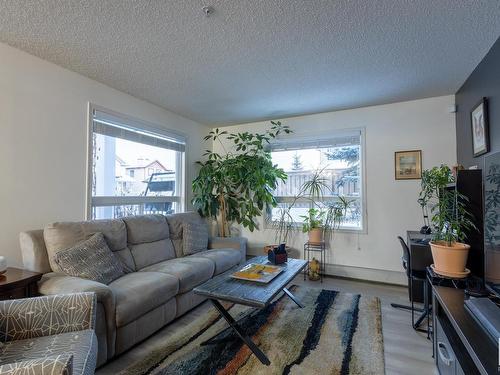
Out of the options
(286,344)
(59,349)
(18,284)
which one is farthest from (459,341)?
(18,284)

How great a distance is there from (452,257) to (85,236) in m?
2.90

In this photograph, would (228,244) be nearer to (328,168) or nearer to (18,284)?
(328,168)

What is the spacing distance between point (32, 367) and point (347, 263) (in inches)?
141

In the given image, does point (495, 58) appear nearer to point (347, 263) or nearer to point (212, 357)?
point (347, 263)

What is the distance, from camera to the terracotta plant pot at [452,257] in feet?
5.78

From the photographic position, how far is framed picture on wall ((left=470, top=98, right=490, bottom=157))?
2297 mm

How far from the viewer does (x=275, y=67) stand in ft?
8.26

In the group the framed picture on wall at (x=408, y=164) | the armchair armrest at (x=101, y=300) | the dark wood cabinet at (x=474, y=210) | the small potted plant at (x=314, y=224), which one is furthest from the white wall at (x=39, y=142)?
the framed picture on wall at (x=408, y=164)

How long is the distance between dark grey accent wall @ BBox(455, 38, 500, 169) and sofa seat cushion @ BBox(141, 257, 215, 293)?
9.25ft

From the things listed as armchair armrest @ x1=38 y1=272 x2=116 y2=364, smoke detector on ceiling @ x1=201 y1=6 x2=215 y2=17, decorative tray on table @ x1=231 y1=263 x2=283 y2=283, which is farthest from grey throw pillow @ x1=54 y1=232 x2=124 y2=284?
smoke detector on ceiling @ x1=201 y1=6 x2=215 y2=17

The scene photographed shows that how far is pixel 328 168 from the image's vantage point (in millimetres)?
3947

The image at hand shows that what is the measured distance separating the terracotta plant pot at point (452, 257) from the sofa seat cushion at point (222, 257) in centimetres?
211

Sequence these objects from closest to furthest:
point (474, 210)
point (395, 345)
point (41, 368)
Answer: point (41, 368)
point (474, 210)
point (395, 345)

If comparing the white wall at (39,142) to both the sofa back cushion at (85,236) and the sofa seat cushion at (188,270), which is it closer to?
the sofa back cushion at (85,236)
